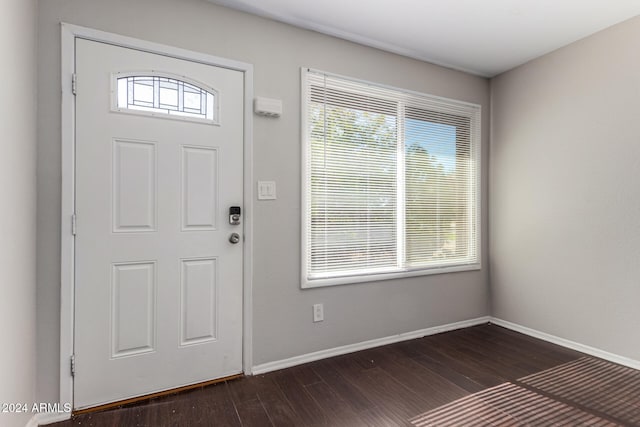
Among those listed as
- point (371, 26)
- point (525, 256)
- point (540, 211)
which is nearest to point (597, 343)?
point (525, 256)

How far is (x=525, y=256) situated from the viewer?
9.56 feet

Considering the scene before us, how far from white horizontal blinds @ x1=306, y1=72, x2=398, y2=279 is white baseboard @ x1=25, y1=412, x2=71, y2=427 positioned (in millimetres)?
1603

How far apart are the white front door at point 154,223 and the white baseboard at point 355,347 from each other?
23cm

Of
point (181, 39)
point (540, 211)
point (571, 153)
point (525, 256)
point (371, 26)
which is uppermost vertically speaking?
point (371, 26)

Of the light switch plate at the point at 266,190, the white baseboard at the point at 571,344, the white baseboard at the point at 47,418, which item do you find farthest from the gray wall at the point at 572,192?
the white baseboard at the point at 47,418

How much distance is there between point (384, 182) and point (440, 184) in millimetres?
666

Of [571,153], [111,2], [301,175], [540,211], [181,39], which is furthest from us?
[540,211]

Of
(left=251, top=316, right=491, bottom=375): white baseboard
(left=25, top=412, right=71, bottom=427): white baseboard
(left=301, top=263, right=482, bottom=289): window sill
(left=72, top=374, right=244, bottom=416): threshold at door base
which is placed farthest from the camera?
(left=301, top=263, right=482, bottom=289): window sill

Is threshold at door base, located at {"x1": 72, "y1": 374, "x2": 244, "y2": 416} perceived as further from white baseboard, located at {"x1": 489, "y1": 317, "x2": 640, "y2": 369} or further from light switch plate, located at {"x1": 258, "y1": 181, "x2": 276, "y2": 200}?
white baseboard, located at {"x1": 489, "y1": 317, "x2": 640, "y2": 369}

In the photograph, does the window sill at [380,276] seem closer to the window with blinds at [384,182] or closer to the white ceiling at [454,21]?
the window with blinds at [384,182]

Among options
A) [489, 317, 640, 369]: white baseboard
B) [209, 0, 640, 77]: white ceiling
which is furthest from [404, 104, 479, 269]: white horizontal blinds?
[489, 317, 640, 369]: white baseboard

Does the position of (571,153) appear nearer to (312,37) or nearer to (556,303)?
(556,303)

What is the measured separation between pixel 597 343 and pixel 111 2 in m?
4.07

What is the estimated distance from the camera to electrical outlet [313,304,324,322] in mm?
2363
